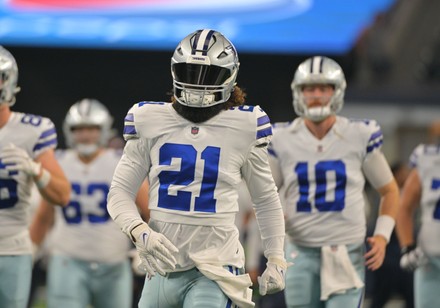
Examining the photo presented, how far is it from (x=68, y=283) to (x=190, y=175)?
257cm

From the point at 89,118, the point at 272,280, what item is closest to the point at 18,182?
the point at 272,280

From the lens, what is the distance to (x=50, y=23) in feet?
45.7

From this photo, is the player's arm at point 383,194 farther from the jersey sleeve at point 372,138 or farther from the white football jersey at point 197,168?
the white football jersey at point 197,168

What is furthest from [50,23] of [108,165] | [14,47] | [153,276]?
[153,276]

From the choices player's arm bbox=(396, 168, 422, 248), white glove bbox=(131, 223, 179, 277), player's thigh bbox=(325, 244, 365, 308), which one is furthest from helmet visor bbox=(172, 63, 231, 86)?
player's arm bbox=(396, 168, 422, 248)

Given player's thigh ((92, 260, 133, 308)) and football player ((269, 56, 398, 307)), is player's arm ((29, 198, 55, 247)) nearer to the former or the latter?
player's thigh ((92, 260, 133, 308))

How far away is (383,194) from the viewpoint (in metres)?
5.54

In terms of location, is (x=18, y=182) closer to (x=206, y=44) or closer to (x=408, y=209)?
(x=206, y=44)

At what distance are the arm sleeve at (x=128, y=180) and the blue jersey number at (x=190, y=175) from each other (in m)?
0.14

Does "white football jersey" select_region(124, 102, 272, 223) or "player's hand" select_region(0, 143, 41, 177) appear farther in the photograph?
"player's hand" select_region(0, 143, 41, 177)

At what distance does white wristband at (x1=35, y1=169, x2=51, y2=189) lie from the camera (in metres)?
4.93

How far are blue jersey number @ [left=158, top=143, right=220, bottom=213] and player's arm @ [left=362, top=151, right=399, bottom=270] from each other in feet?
5.19

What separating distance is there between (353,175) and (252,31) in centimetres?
877

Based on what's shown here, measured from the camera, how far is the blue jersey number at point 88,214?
6.60 metres
